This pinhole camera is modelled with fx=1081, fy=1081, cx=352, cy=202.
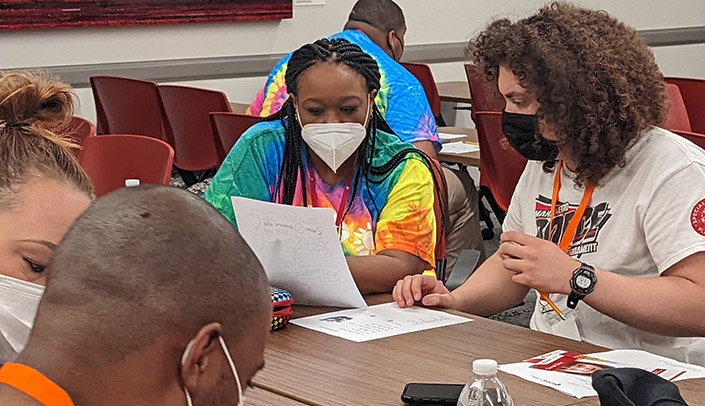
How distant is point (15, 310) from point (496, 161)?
3.28 m

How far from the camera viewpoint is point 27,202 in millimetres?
1486

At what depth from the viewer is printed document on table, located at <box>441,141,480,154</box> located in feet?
16.0

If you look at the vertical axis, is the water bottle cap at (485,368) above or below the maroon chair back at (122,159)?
above

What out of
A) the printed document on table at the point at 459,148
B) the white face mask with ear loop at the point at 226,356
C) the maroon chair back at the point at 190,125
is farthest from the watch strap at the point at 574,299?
the maroon chair back at the point at 190,125

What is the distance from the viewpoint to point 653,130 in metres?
2.34

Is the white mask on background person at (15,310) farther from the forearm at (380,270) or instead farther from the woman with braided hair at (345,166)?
the woman with braided hair at (345,166)

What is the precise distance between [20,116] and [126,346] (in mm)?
908

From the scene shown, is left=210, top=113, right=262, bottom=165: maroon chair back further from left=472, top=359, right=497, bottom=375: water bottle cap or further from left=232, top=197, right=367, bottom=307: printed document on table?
left=472, top=359, right=497, bottom=375: water bottle cap

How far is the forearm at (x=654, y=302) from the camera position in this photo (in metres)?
2.17

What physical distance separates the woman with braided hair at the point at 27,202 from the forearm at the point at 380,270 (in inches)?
37.8

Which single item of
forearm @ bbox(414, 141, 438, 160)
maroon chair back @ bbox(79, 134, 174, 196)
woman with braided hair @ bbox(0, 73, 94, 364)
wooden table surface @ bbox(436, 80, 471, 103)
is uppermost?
woman with braided hair @ bbox(0, 73, 94, 364)

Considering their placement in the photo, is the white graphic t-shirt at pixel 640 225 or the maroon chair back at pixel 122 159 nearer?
the white graphic t-shirt at pixel 640 225

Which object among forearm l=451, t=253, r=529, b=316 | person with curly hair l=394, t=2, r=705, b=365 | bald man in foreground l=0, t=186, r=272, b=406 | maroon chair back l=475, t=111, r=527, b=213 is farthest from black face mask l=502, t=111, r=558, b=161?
maroon chair back l=475, t=111, r=527, b=213

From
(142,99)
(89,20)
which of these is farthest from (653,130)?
(89,20)
